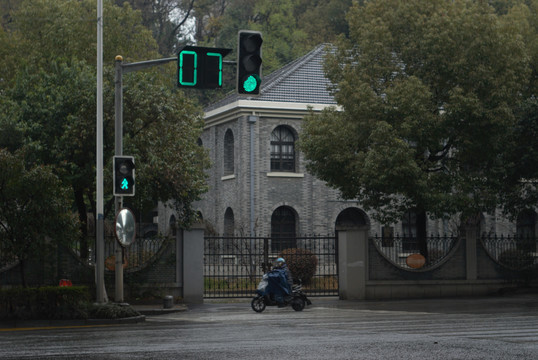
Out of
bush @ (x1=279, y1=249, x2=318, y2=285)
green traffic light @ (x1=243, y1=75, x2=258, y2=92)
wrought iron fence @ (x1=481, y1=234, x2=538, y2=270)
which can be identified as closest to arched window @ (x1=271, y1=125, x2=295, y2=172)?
bush @ (x1=279, y1=249, x2=318, y2=285)

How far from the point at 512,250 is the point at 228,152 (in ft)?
60.7

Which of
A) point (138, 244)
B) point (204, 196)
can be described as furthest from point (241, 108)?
point (138, 244)

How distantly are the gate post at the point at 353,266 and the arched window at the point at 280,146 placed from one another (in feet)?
51.2

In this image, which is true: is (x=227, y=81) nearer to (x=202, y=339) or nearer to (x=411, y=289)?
(x=411, y=289)

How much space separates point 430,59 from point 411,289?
763cm

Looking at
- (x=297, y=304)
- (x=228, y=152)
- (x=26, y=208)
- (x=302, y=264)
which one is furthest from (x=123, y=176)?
(x=228, y=152)

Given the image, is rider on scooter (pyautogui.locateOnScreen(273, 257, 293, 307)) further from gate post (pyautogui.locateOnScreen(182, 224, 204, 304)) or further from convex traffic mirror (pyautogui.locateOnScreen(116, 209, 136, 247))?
convex traffic mirror (pyautogui.locateOnScreen(116, 209, 136, 247))

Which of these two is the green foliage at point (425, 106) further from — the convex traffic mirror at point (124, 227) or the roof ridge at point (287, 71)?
the roof ridge at point (287, 71)

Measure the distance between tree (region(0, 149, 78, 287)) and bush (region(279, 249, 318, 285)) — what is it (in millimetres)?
11103

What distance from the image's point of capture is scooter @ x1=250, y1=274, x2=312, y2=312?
22062 mm

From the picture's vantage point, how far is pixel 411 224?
43.0 meters

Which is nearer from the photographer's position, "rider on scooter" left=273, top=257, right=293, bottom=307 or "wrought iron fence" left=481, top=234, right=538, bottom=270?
"rider on scooter" left=273, top=257, right=293, bottom=307

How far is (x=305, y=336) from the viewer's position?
14.0 meters

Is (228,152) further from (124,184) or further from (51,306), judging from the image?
(51,306)
